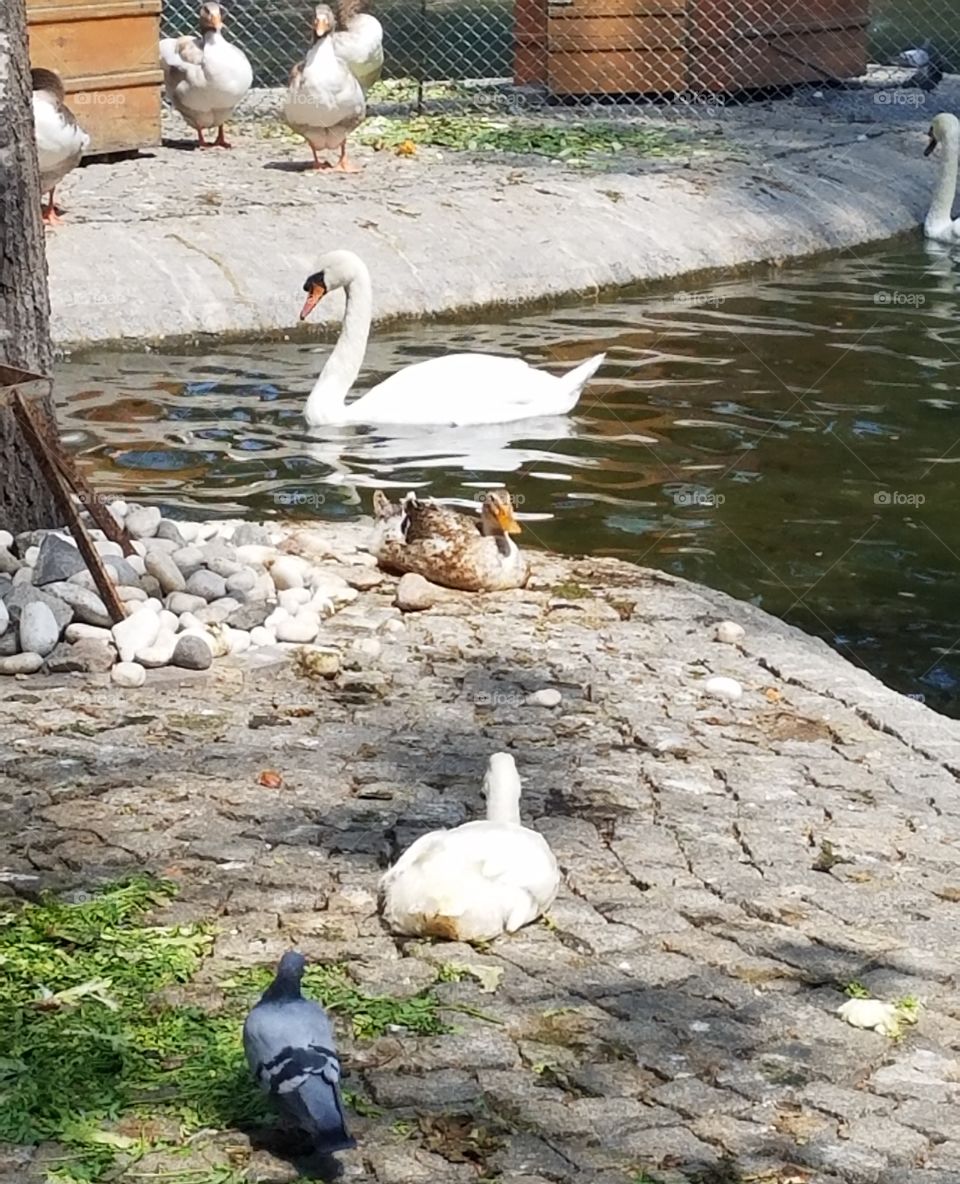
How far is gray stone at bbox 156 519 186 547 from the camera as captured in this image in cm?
714

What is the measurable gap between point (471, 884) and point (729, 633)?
257 centimetres

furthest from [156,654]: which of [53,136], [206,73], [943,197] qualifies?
[943,197]

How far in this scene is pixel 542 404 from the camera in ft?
32.7

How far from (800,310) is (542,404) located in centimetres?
312

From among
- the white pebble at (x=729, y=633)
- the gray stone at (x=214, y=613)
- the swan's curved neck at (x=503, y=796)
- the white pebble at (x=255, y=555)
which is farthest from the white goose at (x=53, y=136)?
the swan's curved neck at (x=503, y=796)

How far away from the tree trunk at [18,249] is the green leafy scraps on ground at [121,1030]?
8.92 feet

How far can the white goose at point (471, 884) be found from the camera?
14.2ft

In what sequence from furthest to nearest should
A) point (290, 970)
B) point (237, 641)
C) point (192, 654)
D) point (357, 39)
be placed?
point (357, 39) < point (237, 641) < point (192, 654) < point (290, 970)

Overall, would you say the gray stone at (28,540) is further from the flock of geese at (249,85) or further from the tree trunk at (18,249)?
the flock of geese at (249,85)

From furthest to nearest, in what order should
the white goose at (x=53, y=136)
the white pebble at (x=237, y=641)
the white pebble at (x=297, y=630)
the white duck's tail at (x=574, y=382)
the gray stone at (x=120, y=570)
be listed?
the white goose at (x=53, y=136) < the white duck's tail at (x=574, y=382) < the gray stone at (x=120, y=570) < the white pebble at (x=297, y=630) < the white pebble at (x=237, y=641)

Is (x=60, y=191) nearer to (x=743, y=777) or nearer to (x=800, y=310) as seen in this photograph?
(x=800, y=310)

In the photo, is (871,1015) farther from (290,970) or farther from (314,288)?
(314,288)

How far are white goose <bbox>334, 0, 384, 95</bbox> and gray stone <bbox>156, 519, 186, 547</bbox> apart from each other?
32.3 ft

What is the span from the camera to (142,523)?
7207 millimetres
